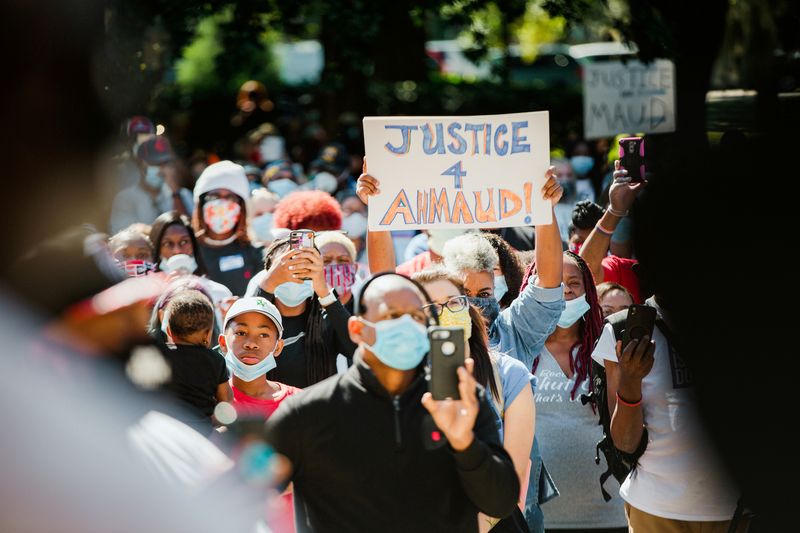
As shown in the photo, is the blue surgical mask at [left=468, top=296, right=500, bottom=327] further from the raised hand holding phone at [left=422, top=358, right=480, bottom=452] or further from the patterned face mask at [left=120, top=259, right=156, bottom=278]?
the patterned face mask at [left=120, top=259, right=156, bottom=278]

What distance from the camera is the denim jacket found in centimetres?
427

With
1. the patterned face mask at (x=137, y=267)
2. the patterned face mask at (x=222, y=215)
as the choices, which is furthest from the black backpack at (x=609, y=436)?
the patterned face mask at (x=222, y=215)

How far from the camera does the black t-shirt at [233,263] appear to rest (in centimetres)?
688

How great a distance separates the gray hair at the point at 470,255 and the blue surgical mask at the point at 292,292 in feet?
2.35

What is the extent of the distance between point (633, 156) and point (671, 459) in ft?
9.02

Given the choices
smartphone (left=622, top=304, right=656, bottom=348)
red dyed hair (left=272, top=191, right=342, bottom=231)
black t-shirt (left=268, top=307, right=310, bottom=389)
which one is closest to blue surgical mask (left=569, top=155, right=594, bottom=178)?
red dyed hair (left=272, top=191, right=342, bottom=231)

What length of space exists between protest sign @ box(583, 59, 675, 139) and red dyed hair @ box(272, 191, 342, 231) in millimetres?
4281

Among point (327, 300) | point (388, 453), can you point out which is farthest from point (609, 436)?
point (388, 453)

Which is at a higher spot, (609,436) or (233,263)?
(233,263)

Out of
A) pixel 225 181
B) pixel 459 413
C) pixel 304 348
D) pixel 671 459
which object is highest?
pixel 225 181

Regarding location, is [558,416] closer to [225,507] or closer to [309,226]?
[309,226]

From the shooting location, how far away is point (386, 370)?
3.09 metres

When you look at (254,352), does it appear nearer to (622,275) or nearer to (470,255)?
(470,255)

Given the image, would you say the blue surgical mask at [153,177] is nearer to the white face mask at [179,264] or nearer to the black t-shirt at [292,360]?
the white face mask at [179,264]
